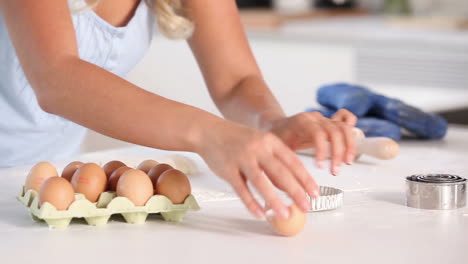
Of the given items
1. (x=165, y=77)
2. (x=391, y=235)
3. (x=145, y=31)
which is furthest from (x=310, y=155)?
(x=165, y=77)

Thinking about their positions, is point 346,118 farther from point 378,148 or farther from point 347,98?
point 347,98

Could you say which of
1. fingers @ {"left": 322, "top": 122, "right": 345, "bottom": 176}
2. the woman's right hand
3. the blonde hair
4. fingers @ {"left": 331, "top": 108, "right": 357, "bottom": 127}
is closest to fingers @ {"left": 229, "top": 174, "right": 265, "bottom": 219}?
the woman's right hand

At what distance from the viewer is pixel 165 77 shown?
2.89 meters

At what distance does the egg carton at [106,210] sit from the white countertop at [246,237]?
12mm

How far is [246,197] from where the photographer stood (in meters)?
0.94

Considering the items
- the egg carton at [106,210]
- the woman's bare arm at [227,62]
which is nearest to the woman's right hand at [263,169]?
the egg carton at [106,210]

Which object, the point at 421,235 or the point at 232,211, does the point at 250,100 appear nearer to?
the point at 232,211

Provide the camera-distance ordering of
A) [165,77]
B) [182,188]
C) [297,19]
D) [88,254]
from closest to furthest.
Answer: [88,254], [182,188], [165,77], [297,19]

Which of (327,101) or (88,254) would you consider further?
(327,101)

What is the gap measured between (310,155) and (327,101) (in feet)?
0.60

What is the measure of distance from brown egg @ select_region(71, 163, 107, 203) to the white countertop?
4 cm

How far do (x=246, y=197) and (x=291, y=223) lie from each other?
58 millimetres

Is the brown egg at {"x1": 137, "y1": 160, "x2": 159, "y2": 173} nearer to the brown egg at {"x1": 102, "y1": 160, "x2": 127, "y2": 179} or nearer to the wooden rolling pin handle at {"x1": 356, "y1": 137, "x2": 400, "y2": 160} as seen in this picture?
the brown egg at {"x1": 102, "y1": 160, "x2": 127, "y2": 179}

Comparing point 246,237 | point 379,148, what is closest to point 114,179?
point 246,237
